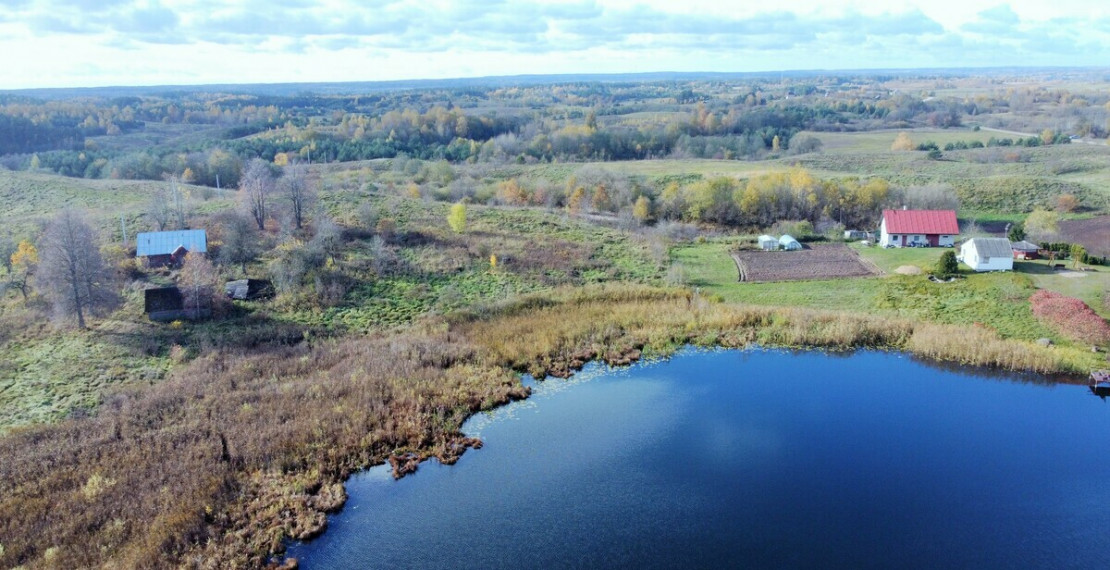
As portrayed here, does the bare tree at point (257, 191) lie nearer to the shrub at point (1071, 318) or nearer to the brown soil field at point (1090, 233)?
the shrub at point (1071, 318)

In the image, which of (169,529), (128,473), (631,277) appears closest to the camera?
(169,529)

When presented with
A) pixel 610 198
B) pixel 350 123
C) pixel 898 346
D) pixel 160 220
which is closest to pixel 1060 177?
pixel 610 198

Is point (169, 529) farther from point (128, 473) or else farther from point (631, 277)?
point (631, 277)

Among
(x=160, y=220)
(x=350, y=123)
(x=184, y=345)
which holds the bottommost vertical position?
(x=184, y=345)

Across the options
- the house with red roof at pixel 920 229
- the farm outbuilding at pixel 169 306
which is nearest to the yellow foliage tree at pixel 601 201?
the house with red roof at pixel 920 229

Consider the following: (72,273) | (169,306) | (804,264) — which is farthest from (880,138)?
(72,273)

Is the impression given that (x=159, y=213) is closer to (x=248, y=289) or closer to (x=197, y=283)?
(x=248, y=289)
